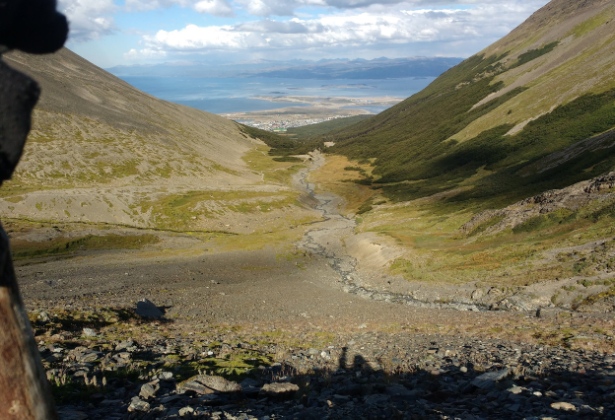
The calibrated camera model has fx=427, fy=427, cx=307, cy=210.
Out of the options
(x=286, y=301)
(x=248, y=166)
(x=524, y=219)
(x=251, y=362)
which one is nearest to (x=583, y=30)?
(x=248, y=166)

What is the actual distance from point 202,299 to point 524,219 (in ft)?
112

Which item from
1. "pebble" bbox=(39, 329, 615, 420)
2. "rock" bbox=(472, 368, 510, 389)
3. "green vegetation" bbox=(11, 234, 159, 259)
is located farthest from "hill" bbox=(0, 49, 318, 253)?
"rock" bbox=(472, 368, 510, 389)

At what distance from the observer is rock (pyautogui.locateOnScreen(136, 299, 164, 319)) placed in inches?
954

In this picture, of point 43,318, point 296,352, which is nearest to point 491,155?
point 296,352

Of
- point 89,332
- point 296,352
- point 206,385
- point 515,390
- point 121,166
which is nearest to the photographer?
point 515,390

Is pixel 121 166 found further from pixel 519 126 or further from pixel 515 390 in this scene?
pixel 515 390

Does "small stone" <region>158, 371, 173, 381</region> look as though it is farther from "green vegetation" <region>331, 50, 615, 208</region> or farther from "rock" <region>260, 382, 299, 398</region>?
"green vegetation" <region>331, 50, 615, 208</region>

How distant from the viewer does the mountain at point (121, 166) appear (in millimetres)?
72312

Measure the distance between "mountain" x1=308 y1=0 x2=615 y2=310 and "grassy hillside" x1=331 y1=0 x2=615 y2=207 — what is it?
473mm

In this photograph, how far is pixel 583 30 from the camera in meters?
149

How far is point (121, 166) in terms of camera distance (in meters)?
106

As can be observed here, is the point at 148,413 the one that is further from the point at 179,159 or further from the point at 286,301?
the point at 179,159

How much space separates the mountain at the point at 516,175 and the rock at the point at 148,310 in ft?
74.6

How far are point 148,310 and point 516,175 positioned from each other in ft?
235
